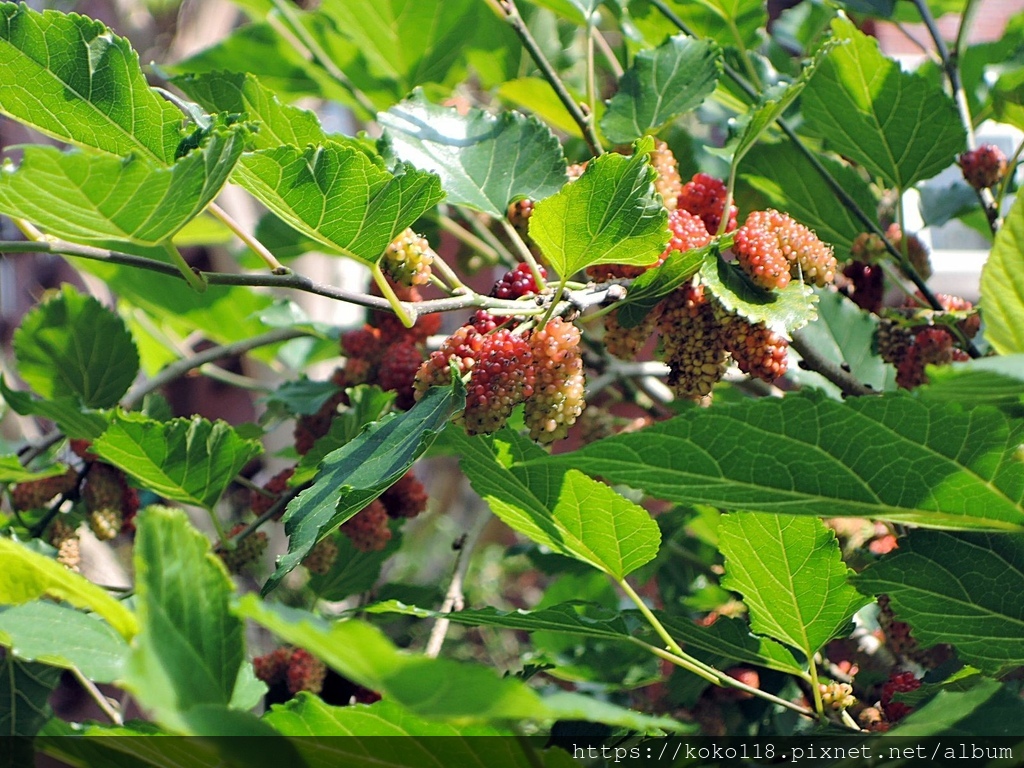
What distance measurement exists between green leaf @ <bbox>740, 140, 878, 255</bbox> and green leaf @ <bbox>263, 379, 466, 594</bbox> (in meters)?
0.40

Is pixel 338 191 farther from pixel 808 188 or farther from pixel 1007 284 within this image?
pixel 808 188

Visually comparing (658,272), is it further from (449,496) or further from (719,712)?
(449,496)

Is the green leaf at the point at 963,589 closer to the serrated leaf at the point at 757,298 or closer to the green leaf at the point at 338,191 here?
the serrated leaf at the point at 757,298

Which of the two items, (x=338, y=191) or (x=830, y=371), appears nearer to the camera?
(x=338, y=191)

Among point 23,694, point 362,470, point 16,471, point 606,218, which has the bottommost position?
point 23,694

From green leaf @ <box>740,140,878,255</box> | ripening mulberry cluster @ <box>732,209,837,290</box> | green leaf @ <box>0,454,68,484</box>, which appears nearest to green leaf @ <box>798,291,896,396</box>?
green leaf @ <box>740,140,878,255</box>

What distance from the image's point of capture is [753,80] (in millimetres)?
835

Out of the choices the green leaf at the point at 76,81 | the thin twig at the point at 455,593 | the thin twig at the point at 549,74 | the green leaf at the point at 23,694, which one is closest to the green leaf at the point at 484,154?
the thin twig at the point at 549,74

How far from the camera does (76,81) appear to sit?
0.49m

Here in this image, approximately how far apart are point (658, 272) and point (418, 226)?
433 mm

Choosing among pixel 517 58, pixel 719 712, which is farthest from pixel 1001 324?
pixel 517 58

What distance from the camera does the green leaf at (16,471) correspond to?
2.33ft

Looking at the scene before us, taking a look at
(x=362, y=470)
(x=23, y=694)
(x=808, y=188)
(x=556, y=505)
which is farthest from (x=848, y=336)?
(x=23, y=694)

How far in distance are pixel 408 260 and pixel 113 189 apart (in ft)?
0.60
